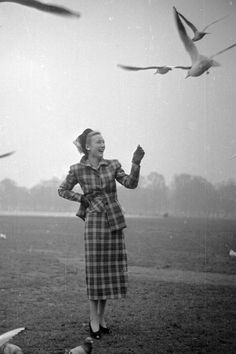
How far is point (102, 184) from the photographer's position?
3707 millimetres

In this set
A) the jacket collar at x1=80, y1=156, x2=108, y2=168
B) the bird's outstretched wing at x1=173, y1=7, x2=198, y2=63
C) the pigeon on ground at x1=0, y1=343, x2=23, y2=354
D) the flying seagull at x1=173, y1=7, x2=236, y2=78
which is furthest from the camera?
the jacket collar at x1=80, y1=156, x2=108, y2=168

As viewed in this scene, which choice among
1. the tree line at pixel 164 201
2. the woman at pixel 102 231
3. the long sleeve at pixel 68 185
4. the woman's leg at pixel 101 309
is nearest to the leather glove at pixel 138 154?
the woman at pixel 102 231

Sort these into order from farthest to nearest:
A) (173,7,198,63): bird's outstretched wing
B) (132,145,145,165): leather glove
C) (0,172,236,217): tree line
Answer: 1. (0,172,236,217): tree line
2. (132,145,145,165): leather glove
3. (173,7,198,63): bird's outstretched wing

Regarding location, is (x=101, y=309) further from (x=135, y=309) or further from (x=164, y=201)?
(x=164, y=201)

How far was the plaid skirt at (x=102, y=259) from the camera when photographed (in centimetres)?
364

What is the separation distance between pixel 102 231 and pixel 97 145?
0.78 m

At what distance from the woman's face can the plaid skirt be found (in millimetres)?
554

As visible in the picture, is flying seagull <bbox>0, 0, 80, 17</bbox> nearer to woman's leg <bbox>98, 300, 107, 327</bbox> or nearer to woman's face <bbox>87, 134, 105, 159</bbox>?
woman's face <bbox>87, 134, 105, 159</bbox>

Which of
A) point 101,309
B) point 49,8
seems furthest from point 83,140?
point 49,8

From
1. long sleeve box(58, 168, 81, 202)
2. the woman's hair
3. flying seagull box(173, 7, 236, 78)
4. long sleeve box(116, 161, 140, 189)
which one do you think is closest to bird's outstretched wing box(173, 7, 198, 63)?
flying seagull box(173, 7, 236, 78)

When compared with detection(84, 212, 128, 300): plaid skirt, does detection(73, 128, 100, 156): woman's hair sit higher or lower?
higher

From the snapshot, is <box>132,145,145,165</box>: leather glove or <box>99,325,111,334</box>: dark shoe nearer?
<box>132,145,145,165</box>: leather glove

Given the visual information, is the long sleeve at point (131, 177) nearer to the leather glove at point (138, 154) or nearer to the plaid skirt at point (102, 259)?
the leather glove at point (138, 154)

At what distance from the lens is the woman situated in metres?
3.63
